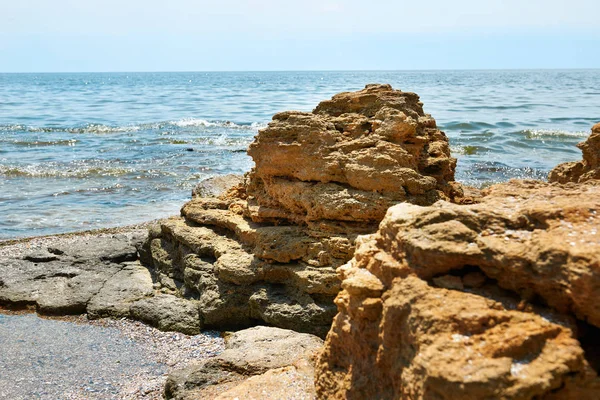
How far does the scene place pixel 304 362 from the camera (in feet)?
15.3

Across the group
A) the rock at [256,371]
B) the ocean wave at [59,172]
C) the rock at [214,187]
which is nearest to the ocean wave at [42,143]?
the ocean wave at [59,172]

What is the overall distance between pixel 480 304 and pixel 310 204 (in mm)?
3382

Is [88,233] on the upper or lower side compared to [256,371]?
lower

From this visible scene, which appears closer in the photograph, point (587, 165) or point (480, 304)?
point (480, 304)

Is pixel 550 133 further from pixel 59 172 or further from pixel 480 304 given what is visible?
pixel 480 304

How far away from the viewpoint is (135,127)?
31.2 meters

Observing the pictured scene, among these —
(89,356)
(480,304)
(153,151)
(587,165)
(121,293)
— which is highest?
(587,165)

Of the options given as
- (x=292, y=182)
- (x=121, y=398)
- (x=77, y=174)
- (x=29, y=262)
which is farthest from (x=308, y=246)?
(x=77, y=174)

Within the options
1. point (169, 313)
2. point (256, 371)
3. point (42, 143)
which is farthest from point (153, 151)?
point (256, 371)

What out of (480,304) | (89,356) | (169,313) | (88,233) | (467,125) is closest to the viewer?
(480,304)

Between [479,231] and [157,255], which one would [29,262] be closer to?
[157,255]

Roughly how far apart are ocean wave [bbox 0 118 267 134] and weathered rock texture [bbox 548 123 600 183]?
958 inches

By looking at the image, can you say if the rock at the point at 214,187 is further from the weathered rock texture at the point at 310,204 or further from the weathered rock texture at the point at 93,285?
the weathered rock texture at the point at 310,204

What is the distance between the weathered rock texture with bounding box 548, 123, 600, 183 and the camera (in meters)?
6.01
